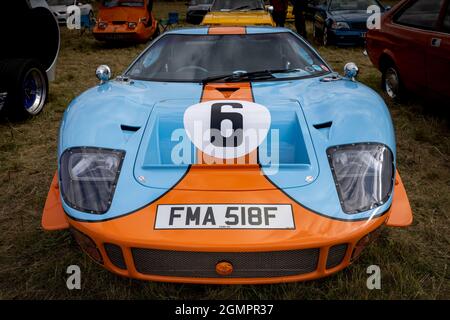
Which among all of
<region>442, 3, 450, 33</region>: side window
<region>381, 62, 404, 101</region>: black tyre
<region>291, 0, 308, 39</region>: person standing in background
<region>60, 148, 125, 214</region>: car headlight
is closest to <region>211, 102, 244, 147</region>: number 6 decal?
<region>60, 148, 125, 214</region>: car headlight

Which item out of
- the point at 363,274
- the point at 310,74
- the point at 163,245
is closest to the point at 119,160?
the point at 163,245

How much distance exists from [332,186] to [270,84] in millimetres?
984

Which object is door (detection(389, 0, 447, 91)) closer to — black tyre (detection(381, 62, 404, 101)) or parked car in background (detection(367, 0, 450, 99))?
Result: parked car in background (detection(367, 0, 450, 99))

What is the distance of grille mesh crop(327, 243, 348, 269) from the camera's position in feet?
5.02

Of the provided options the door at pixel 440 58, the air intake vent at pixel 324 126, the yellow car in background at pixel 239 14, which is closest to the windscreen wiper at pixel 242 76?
the air intake vent at pixel 324 126

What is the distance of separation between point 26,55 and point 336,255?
4703 millimetres

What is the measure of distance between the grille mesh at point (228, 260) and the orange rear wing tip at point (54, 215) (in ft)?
1.68

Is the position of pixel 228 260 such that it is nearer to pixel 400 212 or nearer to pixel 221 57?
pixel 400 212

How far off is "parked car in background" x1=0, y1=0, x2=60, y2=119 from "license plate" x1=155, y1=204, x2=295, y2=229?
3.24 metres

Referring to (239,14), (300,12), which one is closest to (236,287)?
(239,14)

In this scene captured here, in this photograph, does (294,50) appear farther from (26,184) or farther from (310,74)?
(26,184)

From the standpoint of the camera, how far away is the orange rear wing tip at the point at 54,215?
1815mm

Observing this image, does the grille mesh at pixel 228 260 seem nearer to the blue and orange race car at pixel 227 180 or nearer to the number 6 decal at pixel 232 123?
the blue and orange race car at pixel 227 180
